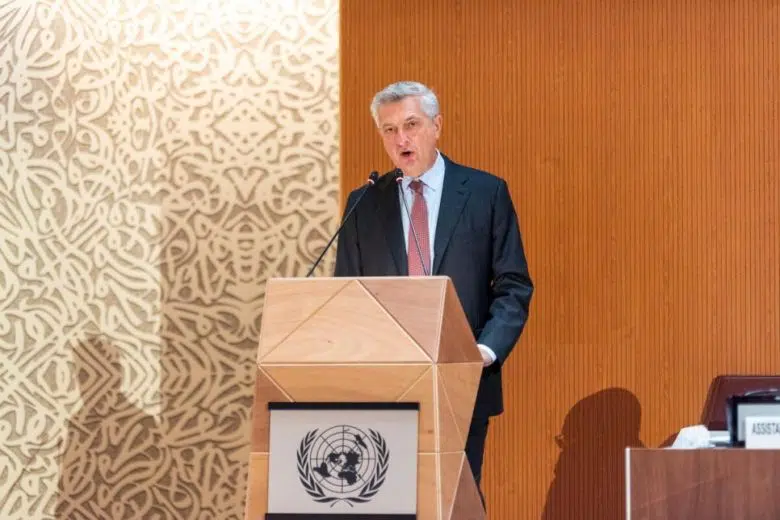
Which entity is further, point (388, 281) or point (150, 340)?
point (150, 340)

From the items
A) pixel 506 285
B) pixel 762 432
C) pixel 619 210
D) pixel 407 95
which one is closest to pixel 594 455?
pixel 619 210

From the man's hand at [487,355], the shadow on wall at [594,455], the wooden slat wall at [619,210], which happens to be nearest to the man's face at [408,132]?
the man's hand at [487,355]

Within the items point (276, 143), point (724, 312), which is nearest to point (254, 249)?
point (276, 143)

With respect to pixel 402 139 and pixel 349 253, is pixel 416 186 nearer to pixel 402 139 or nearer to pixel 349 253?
pixel 402 139

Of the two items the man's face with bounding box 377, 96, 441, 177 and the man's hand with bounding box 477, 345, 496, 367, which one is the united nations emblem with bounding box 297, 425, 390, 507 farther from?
the man's face with bounding box 377, 96, 441, 177

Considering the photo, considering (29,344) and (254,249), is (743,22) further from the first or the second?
(29,344)

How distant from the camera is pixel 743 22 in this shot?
12.8ft

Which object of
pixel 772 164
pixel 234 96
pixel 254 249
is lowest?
pixel 254 249

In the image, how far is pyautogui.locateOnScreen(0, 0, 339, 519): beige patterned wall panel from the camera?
400 centimetres

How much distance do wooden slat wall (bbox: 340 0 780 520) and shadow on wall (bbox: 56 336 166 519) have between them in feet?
3.96

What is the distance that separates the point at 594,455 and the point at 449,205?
3.91 feet

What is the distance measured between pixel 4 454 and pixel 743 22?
10.1 feet

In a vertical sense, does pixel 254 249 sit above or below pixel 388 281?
above

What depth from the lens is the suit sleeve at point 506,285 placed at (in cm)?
294
